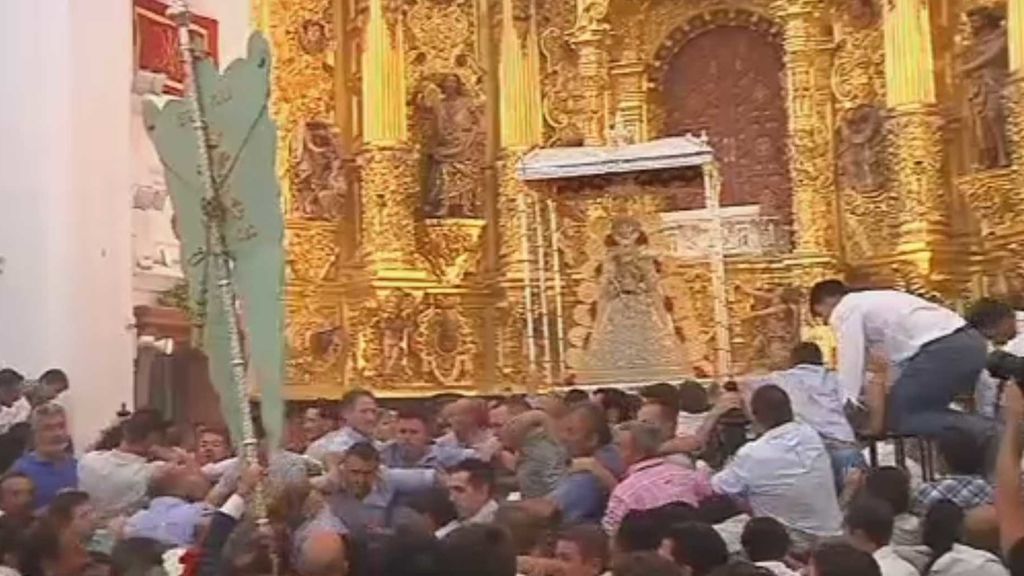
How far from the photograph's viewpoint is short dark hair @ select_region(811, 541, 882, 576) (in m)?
4.82

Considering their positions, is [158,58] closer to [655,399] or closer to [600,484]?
[655,399]

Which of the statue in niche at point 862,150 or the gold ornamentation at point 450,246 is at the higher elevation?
the statue in niche at point 862,150

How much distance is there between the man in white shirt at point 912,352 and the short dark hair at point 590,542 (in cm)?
292

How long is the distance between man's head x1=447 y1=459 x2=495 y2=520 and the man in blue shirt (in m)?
→ 1.98

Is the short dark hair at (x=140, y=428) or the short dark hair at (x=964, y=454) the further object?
the short dark hair at (x=140, y=428)

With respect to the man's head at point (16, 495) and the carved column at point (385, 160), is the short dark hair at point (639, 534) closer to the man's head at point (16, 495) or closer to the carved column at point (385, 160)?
the man's head at point (16, 495)

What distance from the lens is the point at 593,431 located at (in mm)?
8117

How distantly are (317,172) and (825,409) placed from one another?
10.8 m

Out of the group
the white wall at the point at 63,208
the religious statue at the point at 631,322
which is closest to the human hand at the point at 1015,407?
the religious statue at the point at 631,322

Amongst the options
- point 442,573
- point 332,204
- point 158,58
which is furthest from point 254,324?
point 332,204

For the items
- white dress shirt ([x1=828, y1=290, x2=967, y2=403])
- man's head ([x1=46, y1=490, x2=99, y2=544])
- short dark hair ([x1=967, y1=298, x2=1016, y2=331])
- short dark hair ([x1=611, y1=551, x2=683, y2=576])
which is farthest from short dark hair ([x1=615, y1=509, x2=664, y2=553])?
short dark hair ([x1=967, y1=298, x2=1016, y2=331])

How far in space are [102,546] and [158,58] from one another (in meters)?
9.34

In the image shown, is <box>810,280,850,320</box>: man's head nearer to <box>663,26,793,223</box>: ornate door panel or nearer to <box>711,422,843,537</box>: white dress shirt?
<box>711,422,843,537</box>: white dress shirt

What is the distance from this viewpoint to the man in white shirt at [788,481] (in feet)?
23.7
